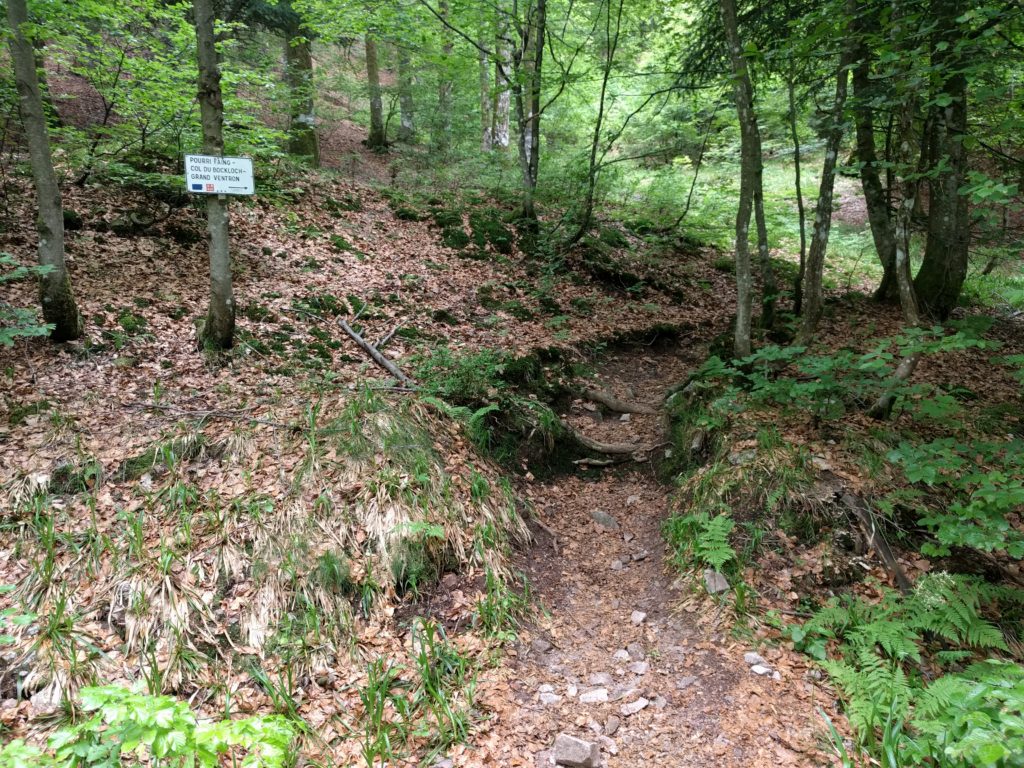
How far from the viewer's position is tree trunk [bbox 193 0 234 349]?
5.48 m

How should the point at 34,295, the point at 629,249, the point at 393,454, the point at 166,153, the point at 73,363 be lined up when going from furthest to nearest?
1. the point at 629,249
2. the point at 166,153
3. the point at 34,295
4. the point at 73,363
5. the point at 393,454

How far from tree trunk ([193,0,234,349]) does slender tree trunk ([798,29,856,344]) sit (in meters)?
6.66

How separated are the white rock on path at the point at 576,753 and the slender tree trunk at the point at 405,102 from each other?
15.8 m

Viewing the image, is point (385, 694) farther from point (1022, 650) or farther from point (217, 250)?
point (217, 250)

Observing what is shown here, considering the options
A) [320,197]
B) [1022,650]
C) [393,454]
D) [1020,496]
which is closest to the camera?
[1020,496]

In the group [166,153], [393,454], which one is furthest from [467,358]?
[166,153]

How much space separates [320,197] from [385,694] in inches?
402

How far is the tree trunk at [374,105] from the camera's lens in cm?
1481

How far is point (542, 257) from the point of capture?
11.3 meters

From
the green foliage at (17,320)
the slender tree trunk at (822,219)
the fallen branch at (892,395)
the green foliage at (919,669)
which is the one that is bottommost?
the green foliage at (919,669)

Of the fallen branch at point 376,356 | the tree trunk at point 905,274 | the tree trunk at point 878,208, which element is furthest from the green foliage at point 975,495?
the tree trunk at point 878,208

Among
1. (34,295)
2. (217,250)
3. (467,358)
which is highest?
(217,250)

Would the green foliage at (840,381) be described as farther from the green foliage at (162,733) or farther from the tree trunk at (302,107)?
the tree trunk at (302,107)

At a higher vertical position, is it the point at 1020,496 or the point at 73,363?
the point at 73,363
